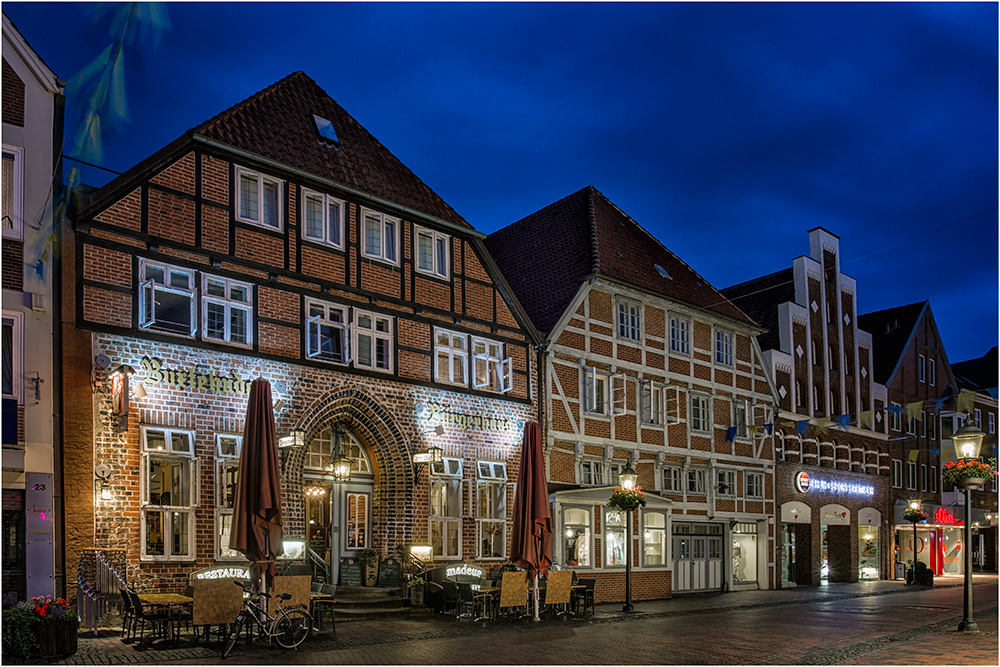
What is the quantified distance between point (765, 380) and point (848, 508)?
7515 mm

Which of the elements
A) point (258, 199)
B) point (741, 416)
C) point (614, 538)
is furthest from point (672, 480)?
point (258, 199)

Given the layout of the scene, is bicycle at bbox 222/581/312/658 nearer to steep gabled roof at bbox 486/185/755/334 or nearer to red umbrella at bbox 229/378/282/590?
red umbrella at bbox 229/378/282/590

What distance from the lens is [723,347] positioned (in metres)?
30.9

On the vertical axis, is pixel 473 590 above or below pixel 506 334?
below

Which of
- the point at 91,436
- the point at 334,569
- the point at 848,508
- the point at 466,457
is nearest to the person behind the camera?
the point at 91,436

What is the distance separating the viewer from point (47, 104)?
54.2ft

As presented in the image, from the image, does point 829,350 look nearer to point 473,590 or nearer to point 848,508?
point 848,508

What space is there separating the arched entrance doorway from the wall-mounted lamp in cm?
459

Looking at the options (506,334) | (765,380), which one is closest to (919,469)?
(765,380)

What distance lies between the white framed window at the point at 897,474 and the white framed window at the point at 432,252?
26.1 meters

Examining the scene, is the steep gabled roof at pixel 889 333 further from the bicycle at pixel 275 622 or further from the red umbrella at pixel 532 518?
the bicycle at pixel 275 622

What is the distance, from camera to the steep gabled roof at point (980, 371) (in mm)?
57188

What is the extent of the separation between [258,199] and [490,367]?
23.1 ft

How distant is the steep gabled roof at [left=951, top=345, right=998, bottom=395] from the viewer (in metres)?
57.2
